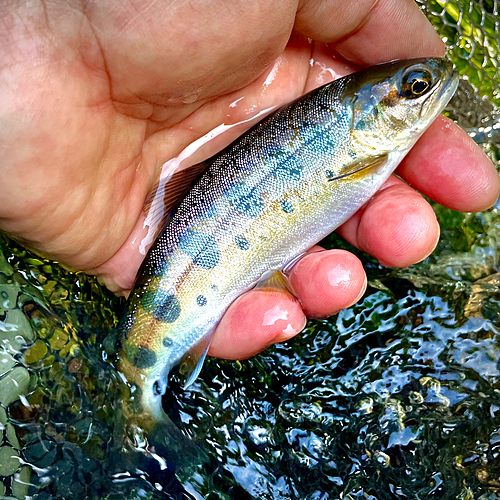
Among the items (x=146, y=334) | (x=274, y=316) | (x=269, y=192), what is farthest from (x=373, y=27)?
(x=146, y=334)

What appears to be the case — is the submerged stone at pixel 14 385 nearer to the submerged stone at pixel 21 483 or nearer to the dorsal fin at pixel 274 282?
the submerged stone at pixel 21 483

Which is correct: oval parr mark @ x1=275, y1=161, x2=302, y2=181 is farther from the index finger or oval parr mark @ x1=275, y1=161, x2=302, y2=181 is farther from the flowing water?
the flowing water

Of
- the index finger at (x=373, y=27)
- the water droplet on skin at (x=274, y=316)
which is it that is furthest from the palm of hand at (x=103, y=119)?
the water droplet on skin at (x=274, y=316)

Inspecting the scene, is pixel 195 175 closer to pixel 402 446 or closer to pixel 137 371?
pixel 137 371

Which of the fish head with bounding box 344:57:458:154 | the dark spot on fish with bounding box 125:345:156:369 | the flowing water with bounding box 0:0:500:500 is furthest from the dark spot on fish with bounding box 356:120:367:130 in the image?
the dark spot on fish with bounding box 125:345:156:369

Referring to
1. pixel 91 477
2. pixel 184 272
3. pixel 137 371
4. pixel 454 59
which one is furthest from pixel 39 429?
pixel 454 59

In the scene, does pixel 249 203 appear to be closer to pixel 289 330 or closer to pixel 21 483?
pixel 289 330
